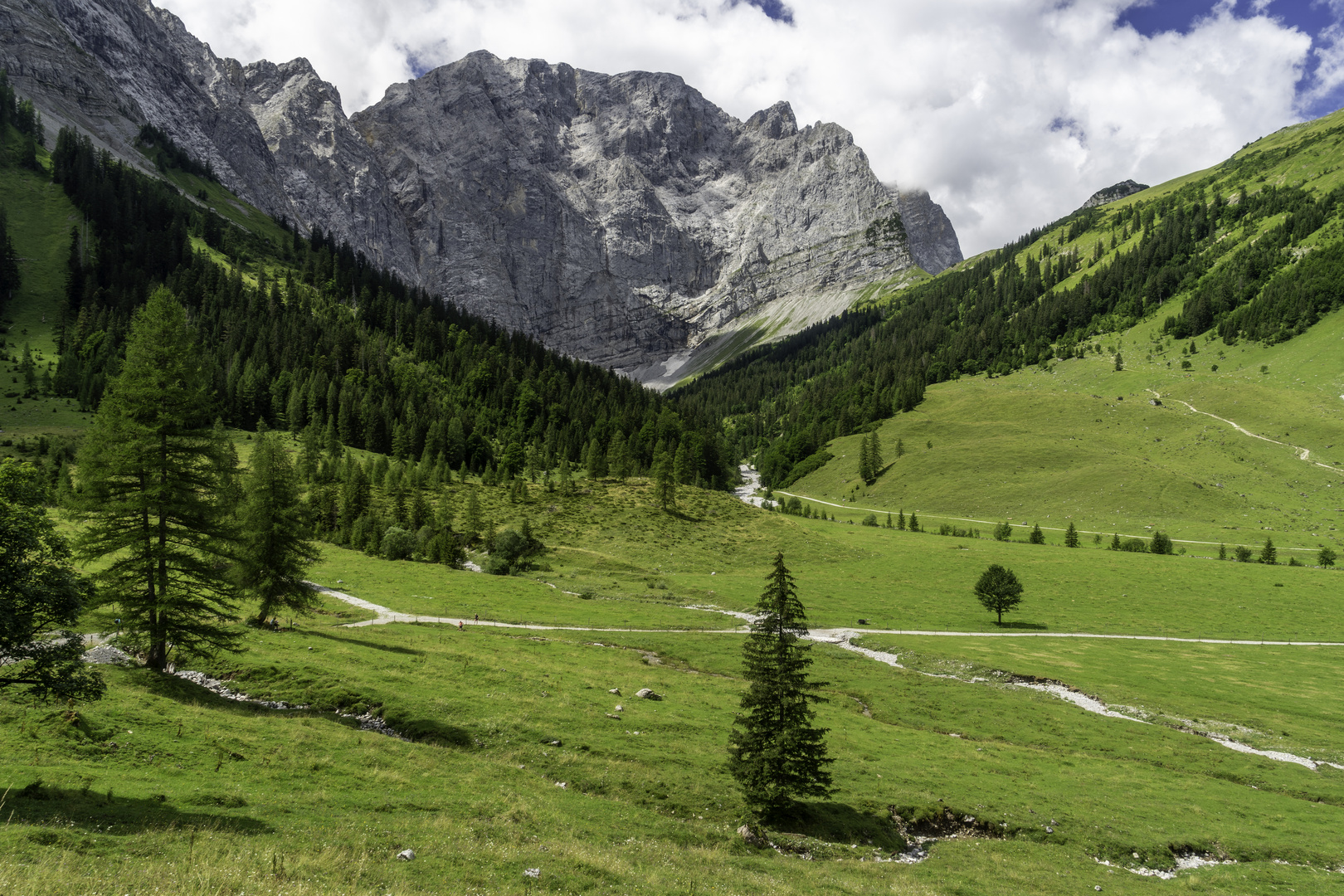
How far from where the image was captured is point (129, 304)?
164 meters

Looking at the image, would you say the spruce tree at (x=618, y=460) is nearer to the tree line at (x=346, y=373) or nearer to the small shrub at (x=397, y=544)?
the tree line at (x=346, y=373)

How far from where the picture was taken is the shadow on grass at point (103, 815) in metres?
14.1

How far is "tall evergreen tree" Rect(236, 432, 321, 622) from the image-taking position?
137 ft

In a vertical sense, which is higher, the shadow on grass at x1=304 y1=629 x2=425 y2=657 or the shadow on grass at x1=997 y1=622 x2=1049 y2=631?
the shadow on grass at x1=997 y1=622 x2=1049 y2=631

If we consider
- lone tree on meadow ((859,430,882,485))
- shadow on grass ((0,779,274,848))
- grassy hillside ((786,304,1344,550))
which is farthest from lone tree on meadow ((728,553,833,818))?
lone tree on meadow ((859,430,882,485))

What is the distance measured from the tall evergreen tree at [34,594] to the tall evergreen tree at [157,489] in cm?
996

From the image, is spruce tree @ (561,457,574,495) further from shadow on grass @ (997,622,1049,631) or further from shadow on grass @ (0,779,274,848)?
shadow on grass @ (0,779,274,848)

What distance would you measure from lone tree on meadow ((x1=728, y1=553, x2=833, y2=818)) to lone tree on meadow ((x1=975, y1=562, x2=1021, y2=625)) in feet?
184

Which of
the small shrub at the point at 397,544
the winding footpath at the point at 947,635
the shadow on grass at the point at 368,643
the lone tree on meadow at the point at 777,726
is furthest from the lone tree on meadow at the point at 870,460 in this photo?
the lone tree on meadow at the point at 777,726

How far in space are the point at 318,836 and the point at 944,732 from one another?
36020mm

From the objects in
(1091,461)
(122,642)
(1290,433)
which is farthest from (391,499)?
(1290,433)

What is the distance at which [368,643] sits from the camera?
41500mm

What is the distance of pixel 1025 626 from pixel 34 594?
265 ft

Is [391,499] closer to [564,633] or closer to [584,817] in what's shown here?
[564,633]
